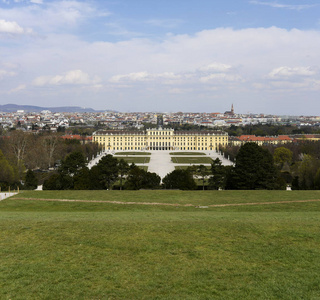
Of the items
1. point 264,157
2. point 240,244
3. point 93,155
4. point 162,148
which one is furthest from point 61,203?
point 162,148

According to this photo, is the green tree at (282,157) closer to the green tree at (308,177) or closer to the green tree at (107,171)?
the green tree at (308,177)

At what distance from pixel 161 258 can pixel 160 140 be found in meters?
81.8

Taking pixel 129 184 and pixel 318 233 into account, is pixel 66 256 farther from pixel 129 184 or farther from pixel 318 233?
pixel 129 184

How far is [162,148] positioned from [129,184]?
6260 cm

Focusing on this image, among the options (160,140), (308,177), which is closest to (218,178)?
(308,177)

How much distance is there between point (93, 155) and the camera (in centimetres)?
6328

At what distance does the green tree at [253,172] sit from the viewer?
2477cm

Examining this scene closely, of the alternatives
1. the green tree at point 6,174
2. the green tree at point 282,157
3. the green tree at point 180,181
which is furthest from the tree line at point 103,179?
the green tree at point 282,157

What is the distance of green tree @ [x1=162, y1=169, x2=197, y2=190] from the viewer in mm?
26484

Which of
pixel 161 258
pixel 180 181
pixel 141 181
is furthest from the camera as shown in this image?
pixel 180 181

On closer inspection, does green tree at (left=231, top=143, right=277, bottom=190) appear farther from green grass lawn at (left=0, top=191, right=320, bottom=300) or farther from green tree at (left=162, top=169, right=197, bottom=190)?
green grass lawn at (left=0, top=191, right=320, bottom=300)

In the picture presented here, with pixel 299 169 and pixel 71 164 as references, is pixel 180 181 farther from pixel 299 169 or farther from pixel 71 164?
pixel 299 169

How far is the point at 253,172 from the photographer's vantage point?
2502 cm

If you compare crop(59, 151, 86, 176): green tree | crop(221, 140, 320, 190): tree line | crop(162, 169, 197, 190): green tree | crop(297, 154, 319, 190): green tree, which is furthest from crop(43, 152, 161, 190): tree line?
crop(297, 154, 319, 190): green tree
